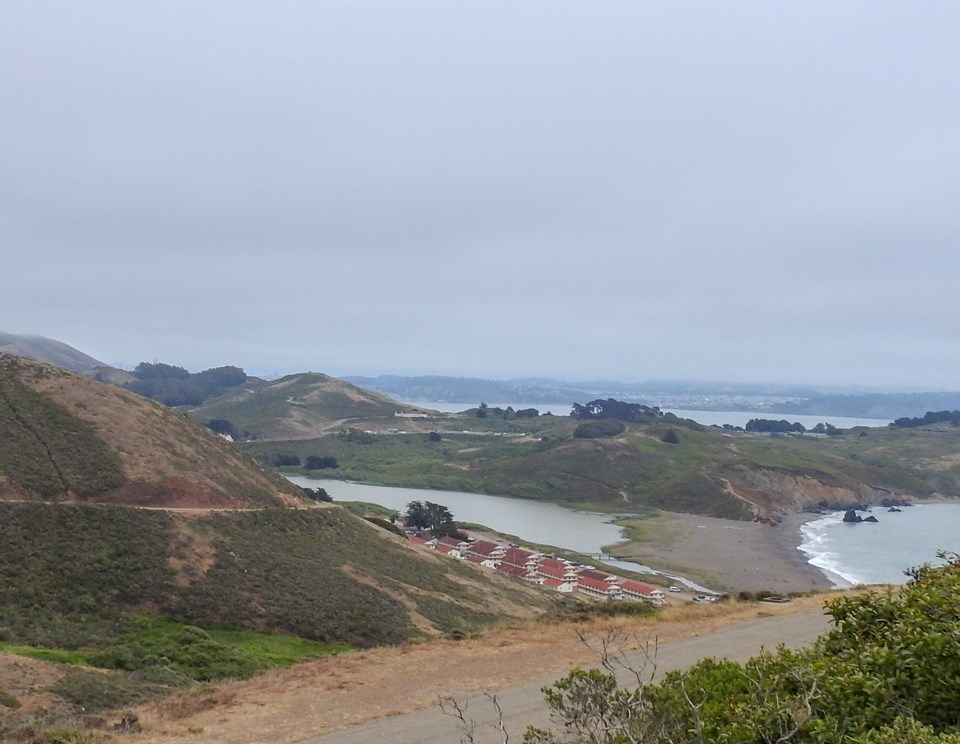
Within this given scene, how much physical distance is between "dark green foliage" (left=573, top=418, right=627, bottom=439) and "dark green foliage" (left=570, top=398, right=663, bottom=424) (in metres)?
17.1

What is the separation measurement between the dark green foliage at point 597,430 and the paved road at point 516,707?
10740 centimetres

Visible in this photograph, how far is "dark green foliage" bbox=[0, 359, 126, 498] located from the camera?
27578 mm

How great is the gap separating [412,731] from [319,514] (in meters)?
27.1

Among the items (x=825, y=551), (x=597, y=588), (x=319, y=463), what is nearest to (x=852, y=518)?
(x=825, y=551)

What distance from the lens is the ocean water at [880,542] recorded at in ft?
179

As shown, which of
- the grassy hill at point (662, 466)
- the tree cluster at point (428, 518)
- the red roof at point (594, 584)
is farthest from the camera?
the grassy hill at point (662, 466)

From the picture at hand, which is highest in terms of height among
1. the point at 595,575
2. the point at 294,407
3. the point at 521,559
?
the point at 294,407

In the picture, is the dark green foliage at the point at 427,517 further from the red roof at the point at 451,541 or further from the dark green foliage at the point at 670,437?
the dark green foliage at the point at 670,437

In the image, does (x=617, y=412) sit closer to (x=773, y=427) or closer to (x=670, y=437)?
(x=773, y=427)

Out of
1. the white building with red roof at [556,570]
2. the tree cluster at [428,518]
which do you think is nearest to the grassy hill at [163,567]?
the white building with red roof at [556,570]

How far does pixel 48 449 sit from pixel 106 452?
7.17ft

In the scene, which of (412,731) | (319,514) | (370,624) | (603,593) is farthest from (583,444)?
(412,731)

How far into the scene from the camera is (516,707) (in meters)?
9.92

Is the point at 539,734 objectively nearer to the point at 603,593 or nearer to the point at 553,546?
the point at 603,593
